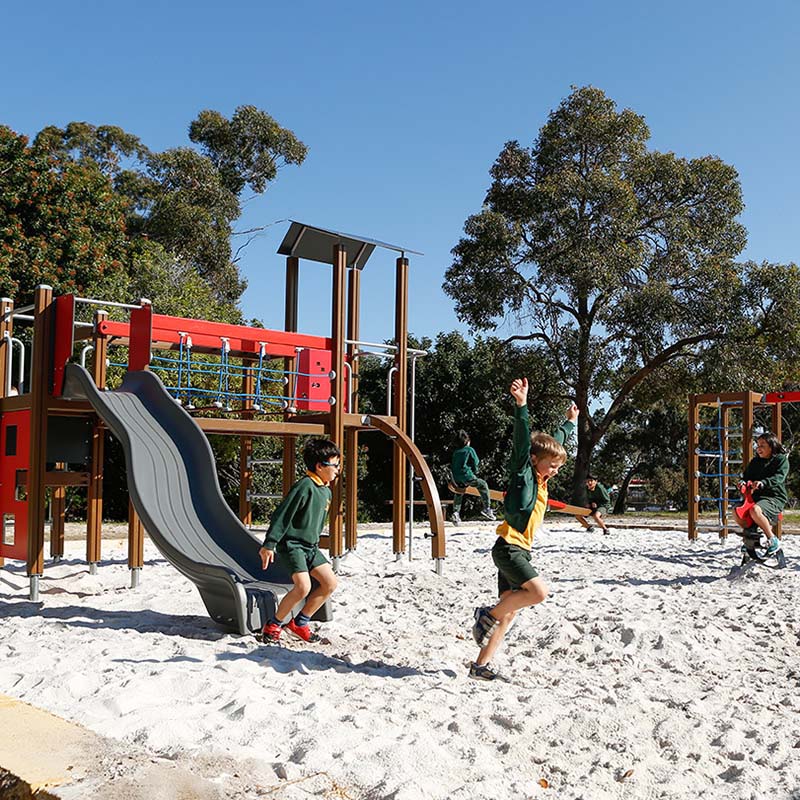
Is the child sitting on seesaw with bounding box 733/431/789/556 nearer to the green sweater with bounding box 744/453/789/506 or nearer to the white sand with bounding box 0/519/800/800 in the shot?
the green sweater with bounding box 744/453/789/506

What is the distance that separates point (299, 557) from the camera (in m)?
6.16

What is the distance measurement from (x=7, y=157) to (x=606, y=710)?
75.7ft

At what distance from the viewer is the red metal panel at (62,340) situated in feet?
26.4

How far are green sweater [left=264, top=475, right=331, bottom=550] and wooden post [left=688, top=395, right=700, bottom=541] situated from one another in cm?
912

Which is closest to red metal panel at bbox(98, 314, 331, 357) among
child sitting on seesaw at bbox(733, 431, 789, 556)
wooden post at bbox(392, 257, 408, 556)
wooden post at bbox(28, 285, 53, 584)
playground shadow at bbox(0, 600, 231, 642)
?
wooden post at bbox(28, 285, 53, 584)

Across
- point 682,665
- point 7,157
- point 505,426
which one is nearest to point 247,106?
point 7,157

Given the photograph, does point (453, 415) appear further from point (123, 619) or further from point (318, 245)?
point (123, 619)

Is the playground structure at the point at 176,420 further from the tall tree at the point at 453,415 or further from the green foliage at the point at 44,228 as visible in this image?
the tall tree at the point at 453,415

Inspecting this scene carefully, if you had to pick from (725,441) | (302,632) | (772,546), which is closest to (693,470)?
(725,441)

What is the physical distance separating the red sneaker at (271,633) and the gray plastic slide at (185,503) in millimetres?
172

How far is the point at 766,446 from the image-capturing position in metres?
10.1

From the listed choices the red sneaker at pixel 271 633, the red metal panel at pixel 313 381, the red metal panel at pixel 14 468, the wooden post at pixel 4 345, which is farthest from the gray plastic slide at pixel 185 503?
the red metal panel at pixel 313 381

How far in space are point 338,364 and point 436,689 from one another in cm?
570

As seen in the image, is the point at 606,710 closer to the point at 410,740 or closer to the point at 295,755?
the point at 410,740
